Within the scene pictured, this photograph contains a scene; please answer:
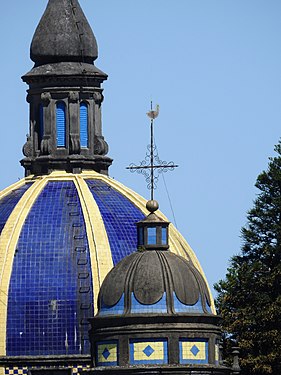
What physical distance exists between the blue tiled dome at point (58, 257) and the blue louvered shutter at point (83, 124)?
2606mm

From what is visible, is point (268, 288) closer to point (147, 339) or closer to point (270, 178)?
point (270, 178)

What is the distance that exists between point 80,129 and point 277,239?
10.1 metres

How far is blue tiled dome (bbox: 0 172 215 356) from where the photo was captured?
115m

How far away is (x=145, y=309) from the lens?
9325cm

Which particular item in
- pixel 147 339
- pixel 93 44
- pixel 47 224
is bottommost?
pixel 147 339

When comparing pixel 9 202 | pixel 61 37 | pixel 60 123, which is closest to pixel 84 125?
pixel 60 123

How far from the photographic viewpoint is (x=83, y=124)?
121 m

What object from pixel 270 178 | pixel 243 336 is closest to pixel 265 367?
pixel 243 336

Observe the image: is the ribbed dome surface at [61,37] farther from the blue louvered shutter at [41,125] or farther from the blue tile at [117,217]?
the blue tile at [117,217]

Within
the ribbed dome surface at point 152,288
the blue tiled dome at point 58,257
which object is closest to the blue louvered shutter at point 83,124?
the blue tiled dome at point 58,257

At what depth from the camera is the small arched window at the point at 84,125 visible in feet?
398

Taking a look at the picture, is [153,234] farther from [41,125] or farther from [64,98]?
[41,125]

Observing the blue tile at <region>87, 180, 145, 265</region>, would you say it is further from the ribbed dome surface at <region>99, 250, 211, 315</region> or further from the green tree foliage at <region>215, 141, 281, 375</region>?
the ribbed dome surface at <region>99, 250, 211, 315</region>

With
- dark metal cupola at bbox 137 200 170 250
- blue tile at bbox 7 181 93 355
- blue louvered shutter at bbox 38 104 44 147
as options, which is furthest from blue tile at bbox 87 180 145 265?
dark metal cupola at bbox 137 200 170 250
